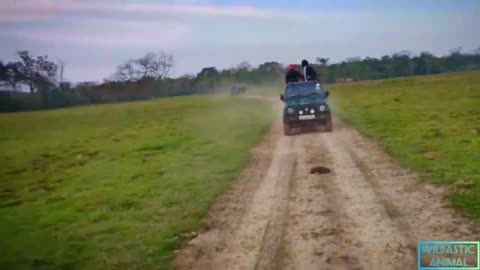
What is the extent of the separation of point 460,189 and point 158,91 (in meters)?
28.5

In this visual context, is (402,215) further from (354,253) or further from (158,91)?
(158,91)

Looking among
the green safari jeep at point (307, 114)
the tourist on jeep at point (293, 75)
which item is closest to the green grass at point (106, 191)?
the green safari jeep at point (307, 114)

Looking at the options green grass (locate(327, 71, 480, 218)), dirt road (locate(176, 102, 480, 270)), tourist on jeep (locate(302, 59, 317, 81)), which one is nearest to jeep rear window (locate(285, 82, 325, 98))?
tourist on jeep (locate(302, 59, 317, 81))

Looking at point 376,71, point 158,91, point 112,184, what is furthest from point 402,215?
point 376,71

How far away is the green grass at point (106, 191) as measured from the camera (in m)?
7.20

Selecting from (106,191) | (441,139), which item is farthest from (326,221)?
(441,139)

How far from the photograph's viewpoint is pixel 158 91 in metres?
35.2

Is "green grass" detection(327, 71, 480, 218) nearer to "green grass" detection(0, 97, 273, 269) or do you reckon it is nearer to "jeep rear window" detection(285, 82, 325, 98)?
"jeep rear window" detection(285, 82, 325, 98)

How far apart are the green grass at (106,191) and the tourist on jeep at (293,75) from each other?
2559 mm

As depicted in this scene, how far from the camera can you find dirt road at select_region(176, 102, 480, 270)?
6.18 m

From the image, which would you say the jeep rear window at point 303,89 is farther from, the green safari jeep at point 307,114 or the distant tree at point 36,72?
the distant tree at point 36,72

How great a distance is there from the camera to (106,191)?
11203mm

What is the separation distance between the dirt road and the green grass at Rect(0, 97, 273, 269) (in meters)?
0.67

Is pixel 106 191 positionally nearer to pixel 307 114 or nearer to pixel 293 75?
pixel 307 114
